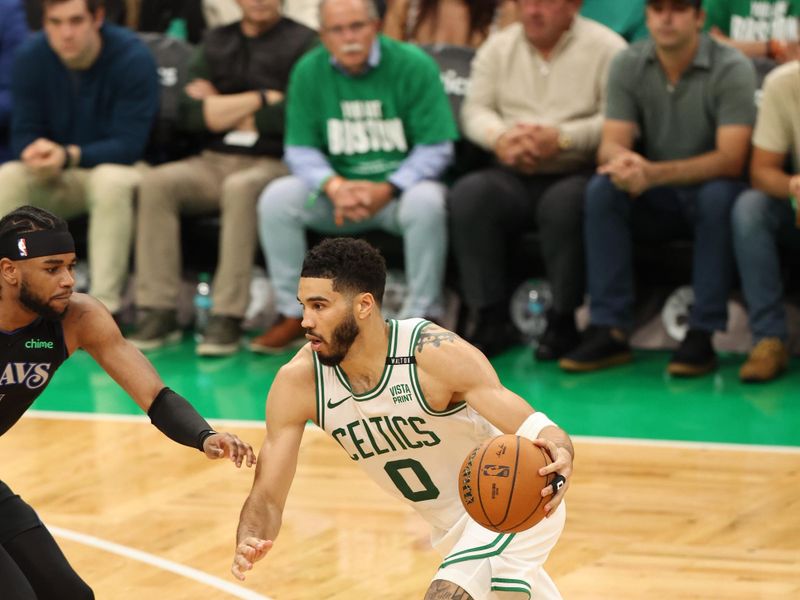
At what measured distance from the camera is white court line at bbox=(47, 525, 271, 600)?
5.21 m

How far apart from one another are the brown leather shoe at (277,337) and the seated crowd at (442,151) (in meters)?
0.01

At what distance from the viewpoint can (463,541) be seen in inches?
171

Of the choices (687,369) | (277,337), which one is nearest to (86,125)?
(277,337)

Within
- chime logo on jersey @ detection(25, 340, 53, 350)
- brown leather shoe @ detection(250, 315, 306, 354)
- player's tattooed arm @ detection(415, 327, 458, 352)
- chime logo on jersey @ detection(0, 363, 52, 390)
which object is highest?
player's tattooed arm @ detection(415, 327, 458, 352)

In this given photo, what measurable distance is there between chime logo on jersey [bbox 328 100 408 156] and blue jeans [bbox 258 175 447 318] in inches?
13.1

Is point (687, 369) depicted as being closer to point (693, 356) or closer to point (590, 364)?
point (693, 356)

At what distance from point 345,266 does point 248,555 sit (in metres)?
0.83

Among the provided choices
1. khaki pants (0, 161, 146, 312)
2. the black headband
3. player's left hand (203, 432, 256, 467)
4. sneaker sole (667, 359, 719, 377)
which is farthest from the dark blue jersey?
khaki pants (0, 161, 146, 312)

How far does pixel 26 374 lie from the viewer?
4.48 m

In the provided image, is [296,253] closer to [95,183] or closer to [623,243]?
[95,183]

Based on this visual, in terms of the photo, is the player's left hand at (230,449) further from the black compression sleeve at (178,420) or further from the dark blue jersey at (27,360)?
the dark blue jersey at (27,360)

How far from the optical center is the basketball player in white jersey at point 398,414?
13.9ft

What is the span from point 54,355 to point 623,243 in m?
3.93

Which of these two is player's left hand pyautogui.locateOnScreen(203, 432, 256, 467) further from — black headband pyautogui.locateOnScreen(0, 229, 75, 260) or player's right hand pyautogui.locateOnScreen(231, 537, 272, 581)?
black headband pyautogui.locateOnScreen(0, 229, 75, 260)
